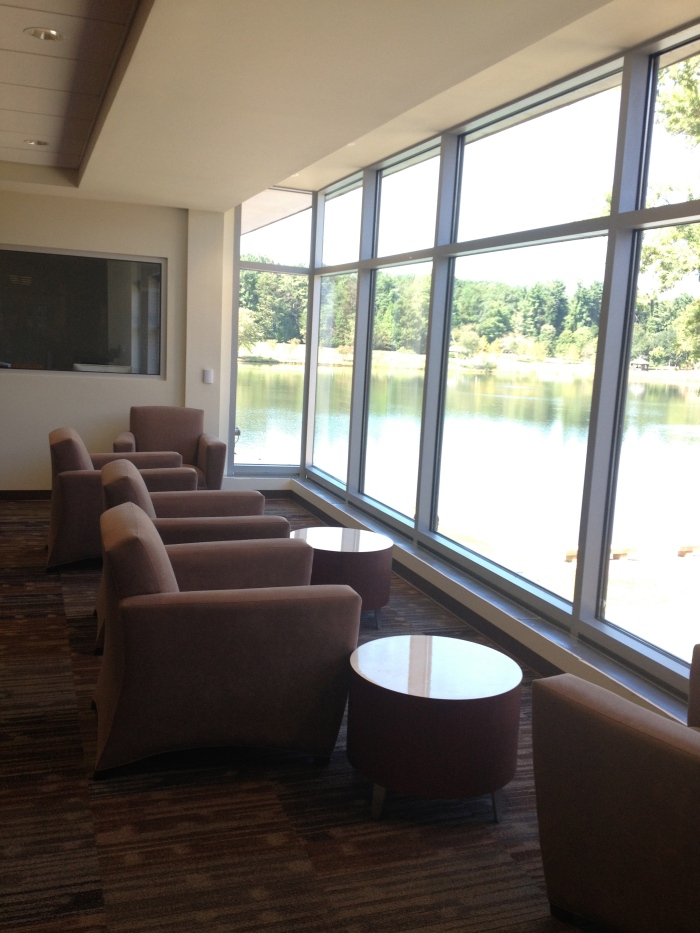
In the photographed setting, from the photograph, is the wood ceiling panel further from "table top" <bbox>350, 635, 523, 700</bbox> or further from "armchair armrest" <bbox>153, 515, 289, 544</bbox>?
"table top" <bbox>350, 635, 523, 700</bbox>

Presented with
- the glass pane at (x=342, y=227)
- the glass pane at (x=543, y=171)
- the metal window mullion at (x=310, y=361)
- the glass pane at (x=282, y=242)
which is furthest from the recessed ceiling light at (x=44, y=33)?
the metal window mullion at (x=310, y=361)

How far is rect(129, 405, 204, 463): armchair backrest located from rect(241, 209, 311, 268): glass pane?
1.78 m

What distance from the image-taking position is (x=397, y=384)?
6574mm

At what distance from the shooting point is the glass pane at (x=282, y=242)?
8.06 m

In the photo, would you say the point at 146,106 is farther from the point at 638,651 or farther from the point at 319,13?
the point at 638,651

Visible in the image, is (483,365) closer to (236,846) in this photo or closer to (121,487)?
(121,487)

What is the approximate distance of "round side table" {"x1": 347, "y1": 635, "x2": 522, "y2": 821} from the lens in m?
2.74

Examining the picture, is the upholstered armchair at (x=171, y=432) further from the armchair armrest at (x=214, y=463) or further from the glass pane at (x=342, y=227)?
the glass pane at (x=342, y=227)

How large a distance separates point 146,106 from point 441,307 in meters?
2.45

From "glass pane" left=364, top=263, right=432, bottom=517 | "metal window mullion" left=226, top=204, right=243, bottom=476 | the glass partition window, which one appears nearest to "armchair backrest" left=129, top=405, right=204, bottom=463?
the glass partition window

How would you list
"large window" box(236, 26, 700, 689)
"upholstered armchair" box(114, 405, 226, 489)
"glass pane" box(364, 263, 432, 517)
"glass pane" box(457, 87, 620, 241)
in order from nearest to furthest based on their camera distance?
"large window" box(236, 26, 700, 689), "glass pane" box(457, 87, 620, 241), "glass pane" box(364, 263, 432, 517), "upholstered armchair" box(114, 405, 226, 489)

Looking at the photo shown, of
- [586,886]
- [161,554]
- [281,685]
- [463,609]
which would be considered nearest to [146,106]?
[161,554]

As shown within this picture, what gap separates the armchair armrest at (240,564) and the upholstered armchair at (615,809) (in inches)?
64.5

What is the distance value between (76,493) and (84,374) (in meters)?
2.61
